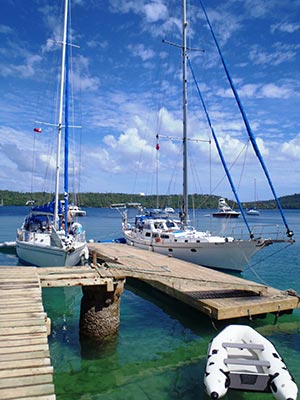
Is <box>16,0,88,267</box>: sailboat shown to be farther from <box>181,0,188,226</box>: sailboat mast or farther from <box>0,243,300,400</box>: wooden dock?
<box>181,0,188,226</box>: sailboat mast

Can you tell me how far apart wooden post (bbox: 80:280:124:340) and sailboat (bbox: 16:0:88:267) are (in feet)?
24.6

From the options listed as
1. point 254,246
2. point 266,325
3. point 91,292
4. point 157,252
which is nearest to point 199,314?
point 266,325

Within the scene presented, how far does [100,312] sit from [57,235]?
8.42m

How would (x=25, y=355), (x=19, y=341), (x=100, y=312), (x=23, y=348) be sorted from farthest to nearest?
(x=100, y=312) < (x=19, y=341) < (x=23, y=348) < (x=25, y=355)

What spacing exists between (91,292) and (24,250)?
11.6 metres

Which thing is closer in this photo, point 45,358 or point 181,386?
point 45,358

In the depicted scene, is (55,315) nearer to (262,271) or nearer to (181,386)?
(181,386)

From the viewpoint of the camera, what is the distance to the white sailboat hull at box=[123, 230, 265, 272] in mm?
19750

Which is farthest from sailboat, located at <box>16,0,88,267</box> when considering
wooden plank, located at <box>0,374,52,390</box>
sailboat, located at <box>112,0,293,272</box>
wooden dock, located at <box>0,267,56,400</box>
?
wooden plank, located at <box>0,374,52,390</box>

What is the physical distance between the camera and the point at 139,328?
11438 mm

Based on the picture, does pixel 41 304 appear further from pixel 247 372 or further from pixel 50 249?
pixel 50 249

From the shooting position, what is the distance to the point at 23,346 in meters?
5.52

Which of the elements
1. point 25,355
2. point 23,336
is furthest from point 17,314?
point 25,355

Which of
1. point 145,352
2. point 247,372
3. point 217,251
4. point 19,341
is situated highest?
point 19,341
